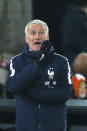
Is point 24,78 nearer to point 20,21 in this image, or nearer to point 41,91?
point 41,91

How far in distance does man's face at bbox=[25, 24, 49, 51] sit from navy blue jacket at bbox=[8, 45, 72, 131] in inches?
2.1

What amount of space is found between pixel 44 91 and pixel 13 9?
4973 millimetres

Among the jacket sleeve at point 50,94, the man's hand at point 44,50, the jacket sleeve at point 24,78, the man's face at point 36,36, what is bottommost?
the jacket sleeve at point 50,94

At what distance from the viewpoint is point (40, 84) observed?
3.08m

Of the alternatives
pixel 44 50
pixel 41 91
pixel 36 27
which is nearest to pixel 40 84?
pixel 41 91

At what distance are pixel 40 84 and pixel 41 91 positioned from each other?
2.1 inches

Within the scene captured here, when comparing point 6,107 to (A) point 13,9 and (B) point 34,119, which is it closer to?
(B) point 34,119

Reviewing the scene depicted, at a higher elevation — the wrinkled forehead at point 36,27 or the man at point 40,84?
the wrinkled forehead at point 36,27

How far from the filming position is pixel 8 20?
7871 mm

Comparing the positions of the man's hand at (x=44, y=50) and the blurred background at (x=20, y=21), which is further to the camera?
the blurred background at (x=20, y=21)

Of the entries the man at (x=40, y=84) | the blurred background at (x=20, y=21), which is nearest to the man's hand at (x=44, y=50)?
the man at (x=40, y=84)

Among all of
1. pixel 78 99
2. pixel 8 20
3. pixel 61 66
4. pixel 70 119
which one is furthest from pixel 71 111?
pixel 8 20

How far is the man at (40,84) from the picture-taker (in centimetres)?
304

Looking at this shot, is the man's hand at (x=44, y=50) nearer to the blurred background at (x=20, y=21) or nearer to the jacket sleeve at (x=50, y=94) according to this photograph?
the jacket sleeve at (x=50, y=94)
